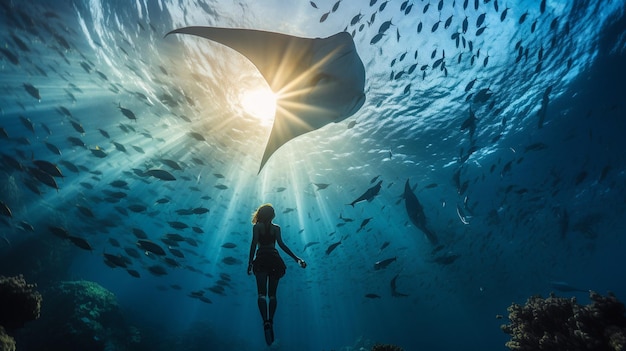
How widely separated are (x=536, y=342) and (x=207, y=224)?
28.3m

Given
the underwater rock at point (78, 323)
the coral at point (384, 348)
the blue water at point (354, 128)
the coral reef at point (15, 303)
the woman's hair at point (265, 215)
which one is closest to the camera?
the woman's hair at point (265, 215)

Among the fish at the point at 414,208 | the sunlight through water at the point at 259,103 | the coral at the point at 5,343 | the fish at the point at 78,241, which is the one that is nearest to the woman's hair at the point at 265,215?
the fish at the point at 414,208

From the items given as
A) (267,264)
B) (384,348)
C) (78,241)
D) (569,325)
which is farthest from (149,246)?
(569,325)

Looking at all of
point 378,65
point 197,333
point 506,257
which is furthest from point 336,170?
point 506,257

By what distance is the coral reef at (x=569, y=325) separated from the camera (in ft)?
12.1

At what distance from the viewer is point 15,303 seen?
5355mm

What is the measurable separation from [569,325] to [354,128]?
444 inches

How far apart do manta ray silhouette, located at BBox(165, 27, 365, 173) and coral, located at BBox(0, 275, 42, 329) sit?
17.6 feet

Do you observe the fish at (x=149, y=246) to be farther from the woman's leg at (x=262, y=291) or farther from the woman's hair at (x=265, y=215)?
the woman's leg at (x=262, y=291)

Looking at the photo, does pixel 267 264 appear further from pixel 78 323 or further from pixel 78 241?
pixel 78 323

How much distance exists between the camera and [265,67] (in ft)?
17.6

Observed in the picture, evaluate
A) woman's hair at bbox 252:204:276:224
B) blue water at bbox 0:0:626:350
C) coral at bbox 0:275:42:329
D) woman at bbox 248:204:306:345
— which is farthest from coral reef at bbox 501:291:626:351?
coral at bbox 0:275:42:329

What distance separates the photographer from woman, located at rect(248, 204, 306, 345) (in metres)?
4.08

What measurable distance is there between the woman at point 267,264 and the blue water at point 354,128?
526 centimetres
